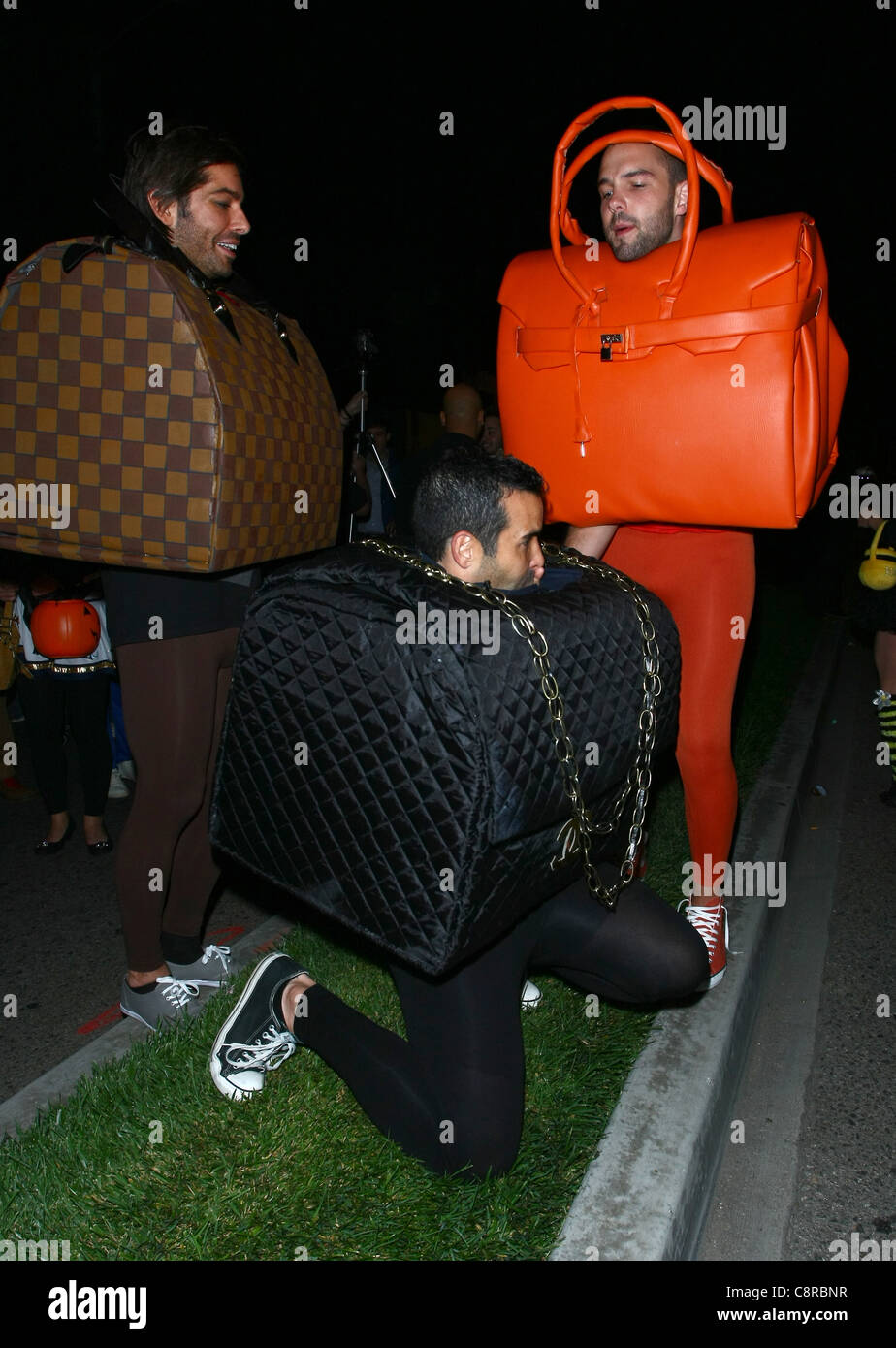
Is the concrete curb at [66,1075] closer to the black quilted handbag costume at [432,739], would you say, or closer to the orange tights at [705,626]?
the black quilted handbag costume at [432,739]

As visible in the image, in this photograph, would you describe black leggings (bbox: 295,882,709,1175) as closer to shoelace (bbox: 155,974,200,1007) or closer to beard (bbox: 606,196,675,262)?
shoelace (bbox: 155,974,200,1007)

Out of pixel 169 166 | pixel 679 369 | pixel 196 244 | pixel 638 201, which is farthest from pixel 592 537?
pixel 169 166

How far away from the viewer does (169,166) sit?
89.0 inches

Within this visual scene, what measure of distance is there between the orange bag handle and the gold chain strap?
0.61 meters

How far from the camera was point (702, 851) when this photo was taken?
2.70 meters

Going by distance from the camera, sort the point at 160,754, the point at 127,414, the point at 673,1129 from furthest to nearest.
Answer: the point at 160,754 < the point at 673,1129 < the point at 127,414

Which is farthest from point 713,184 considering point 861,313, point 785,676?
point 861,313

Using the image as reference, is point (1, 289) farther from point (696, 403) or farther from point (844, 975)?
point (844, 975)

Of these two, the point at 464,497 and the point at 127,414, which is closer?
the point at 464,497

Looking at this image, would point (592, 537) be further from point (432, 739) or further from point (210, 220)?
point (210, 220)

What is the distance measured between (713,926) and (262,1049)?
1.29 meters

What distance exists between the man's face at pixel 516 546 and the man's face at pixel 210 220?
3.43ft

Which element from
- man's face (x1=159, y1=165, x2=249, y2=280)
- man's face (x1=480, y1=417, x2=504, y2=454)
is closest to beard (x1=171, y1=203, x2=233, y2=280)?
man's face (x1=159, y1=165, x2=249, y2=280)

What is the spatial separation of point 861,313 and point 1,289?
91.2 feet
